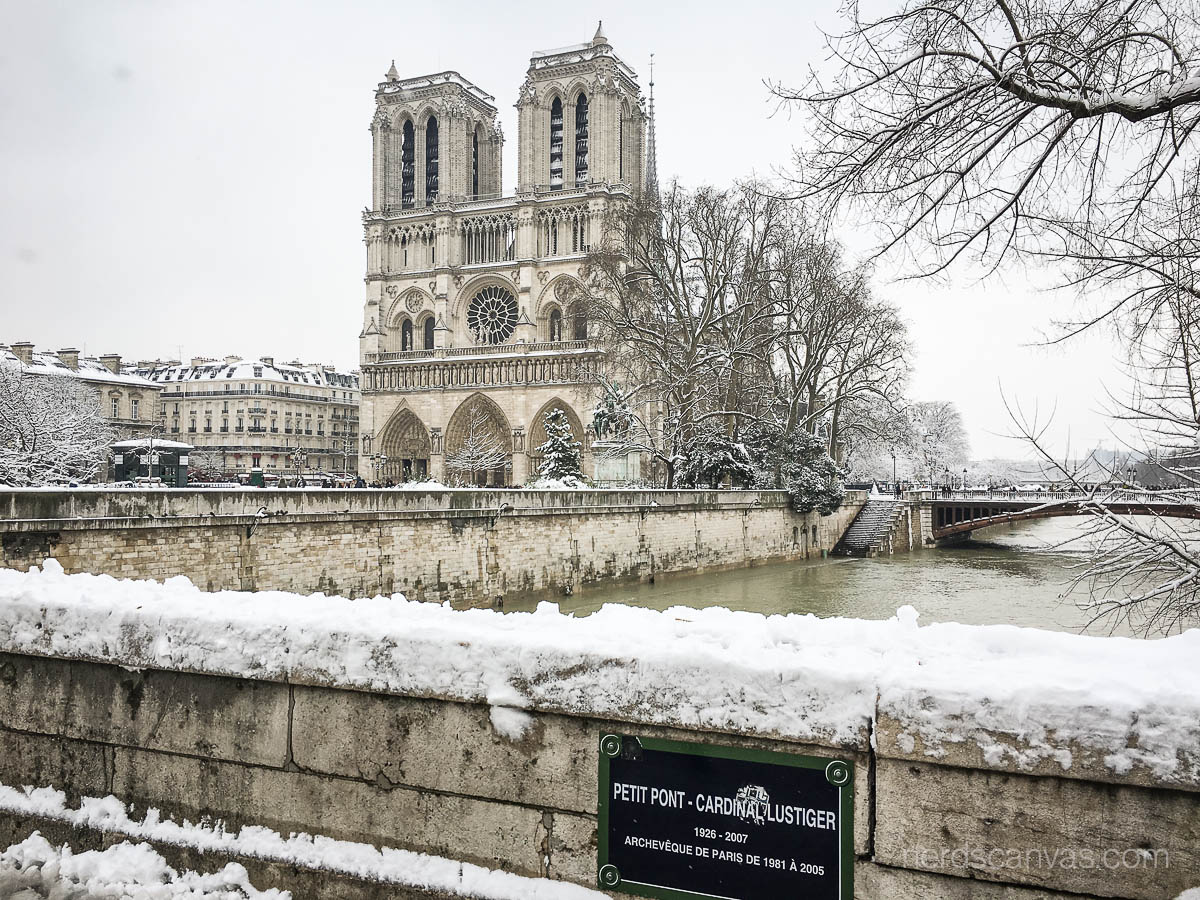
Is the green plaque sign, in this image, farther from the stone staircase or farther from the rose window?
the rose window

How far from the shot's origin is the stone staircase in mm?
37000

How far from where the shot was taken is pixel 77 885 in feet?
10.9

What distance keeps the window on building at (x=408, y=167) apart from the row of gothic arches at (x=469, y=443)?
15160mm

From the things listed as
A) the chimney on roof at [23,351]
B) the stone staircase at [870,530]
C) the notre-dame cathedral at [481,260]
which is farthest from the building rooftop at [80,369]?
the stone staircase at [870,530]

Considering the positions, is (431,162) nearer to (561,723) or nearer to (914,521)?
(914,521)

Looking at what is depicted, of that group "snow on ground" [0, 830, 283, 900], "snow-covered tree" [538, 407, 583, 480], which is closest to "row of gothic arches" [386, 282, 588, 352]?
"snow-covered tree" [538, 407, 583, 480]

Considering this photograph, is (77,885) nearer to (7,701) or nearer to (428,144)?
(7,701)

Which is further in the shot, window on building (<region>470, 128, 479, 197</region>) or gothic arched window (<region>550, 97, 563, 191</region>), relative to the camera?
window on building (<region>470, 128, 479, 197</region>)

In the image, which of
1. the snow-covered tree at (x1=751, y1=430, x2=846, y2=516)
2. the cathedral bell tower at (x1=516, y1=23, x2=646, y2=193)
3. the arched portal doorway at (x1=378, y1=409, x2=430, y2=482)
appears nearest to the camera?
the snow-covered tree at (x1=751, y1=430, x2=846, y2=516)

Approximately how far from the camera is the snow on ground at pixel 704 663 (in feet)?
7.68

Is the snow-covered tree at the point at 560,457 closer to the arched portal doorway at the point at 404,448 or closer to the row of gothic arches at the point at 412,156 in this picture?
→ the arched portal doorway at the point at 404,448

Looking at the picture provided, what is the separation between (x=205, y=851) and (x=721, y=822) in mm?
1956

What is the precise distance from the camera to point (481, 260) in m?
57.3

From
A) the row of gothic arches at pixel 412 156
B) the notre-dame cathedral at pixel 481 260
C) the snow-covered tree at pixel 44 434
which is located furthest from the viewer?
the row of gothic arches at pixel 412 156
